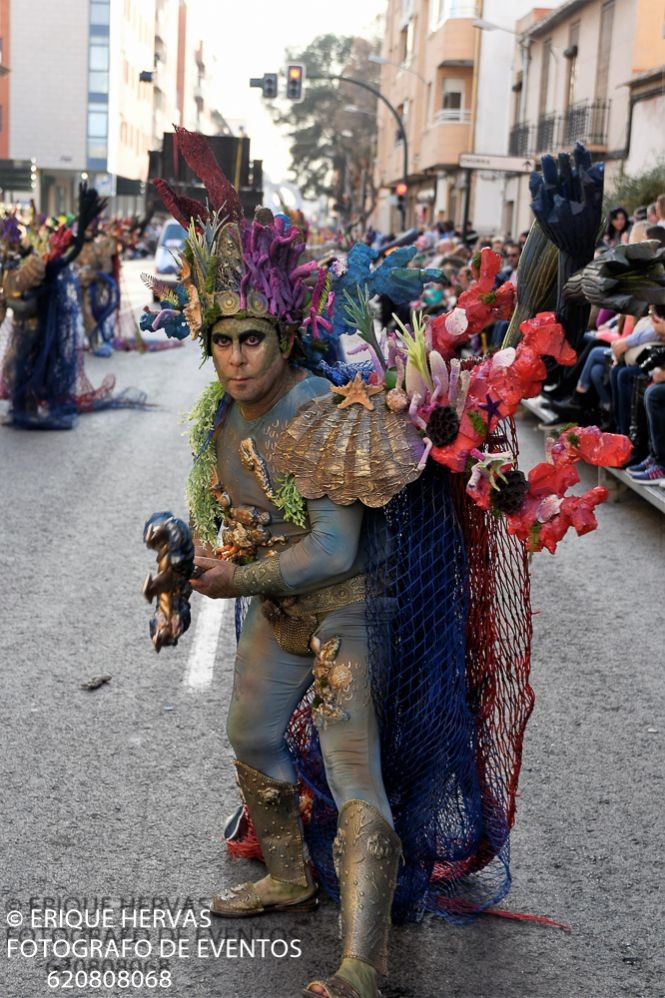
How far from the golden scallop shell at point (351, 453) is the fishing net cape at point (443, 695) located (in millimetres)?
182

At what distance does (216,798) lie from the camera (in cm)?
482

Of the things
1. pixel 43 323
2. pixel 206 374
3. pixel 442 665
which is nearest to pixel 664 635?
pixel 442 665

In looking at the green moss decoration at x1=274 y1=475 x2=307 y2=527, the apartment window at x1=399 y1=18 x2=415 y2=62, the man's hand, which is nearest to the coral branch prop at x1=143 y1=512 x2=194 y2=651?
the man's hand

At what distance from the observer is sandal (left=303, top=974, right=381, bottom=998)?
10.6 ft

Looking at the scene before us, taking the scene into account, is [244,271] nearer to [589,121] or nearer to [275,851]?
[275,851]

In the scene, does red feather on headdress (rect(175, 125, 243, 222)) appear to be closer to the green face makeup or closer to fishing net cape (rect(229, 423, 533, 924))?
the green face makeup

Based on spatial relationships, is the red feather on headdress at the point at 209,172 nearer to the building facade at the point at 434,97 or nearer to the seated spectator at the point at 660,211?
the seated spectator at the point at 660,211

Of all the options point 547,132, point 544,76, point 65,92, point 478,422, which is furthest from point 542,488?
point 65,92

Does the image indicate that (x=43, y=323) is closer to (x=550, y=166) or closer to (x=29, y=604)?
(x=29, y=604)

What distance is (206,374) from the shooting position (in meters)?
19.2

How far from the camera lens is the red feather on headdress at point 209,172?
12.3 ft

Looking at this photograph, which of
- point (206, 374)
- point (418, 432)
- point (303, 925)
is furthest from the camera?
point (206, 374)

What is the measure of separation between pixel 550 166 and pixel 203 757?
2774mm

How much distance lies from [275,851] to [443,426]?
1.37m
